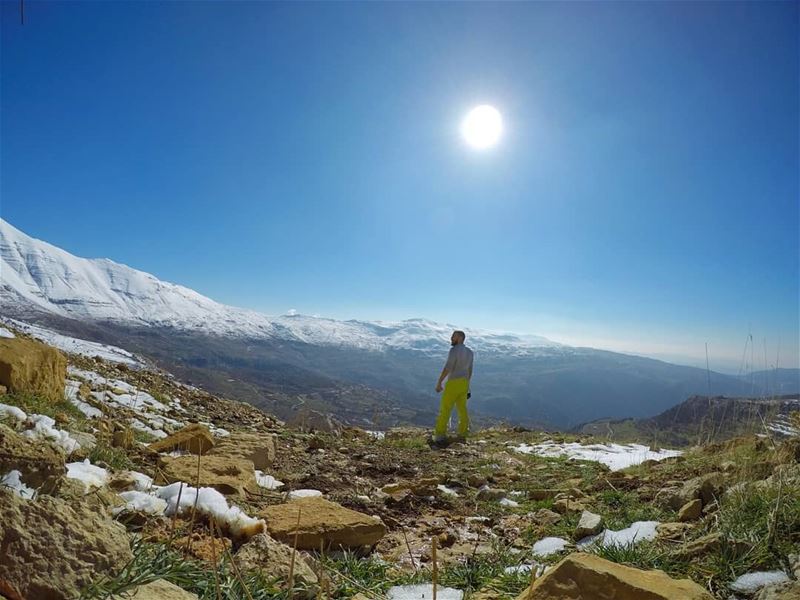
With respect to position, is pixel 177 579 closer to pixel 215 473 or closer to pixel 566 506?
pixel 215 473

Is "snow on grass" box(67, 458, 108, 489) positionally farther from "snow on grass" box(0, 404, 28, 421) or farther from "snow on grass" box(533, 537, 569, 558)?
"snow on grass" box(533, 537, 569, 558)

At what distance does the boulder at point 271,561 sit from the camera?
2.54 meters

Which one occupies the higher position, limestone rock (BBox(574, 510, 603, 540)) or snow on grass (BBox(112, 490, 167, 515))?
snow on grass (BBox(112, 490, 167, 515))

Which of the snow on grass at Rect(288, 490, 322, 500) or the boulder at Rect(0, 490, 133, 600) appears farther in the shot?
the snow on grass at Rect(288, 490, 322, 500)

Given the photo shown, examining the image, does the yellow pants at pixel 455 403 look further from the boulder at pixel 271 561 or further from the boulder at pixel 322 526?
the boulder at pixel 271 561

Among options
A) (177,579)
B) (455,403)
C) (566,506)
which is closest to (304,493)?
(566,506)

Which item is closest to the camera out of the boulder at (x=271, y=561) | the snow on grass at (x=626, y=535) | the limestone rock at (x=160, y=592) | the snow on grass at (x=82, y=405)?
the limestone rock at (x=160, y=592)

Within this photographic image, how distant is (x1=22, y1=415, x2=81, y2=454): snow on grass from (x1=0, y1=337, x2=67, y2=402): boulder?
1488mm

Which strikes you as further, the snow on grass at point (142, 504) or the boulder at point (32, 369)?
the boulder at point (32, 369)

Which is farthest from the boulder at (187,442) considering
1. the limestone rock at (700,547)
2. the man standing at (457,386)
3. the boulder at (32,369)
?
the man standing at (457,386)

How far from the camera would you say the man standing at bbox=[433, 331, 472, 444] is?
41.2ft

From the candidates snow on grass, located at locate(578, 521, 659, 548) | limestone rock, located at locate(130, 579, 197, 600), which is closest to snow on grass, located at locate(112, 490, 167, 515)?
limestone rock, located at locate(130, 579, 197, 600)

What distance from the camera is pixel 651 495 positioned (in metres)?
5.35

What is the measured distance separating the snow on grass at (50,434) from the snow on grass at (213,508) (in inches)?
45.6
